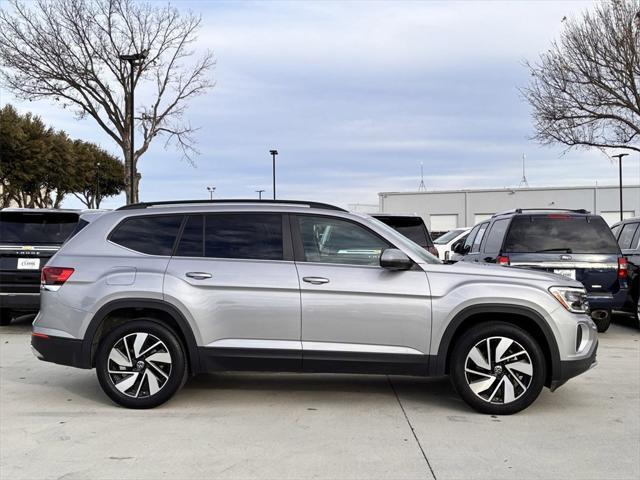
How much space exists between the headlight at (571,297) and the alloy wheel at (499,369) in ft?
1.77

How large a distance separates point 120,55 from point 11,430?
80.8ft

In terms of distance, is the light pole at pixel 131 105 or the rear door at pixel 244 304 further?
the light pole at pixel 131 105

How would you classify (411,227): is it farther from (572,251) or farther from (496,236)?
(572,251)

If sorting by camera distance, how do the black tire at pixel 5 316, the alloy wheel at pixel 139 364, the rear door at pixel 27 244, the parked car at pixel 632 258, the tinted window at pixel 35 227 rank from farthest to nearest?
1. the black tire at pixel 5 316
2. the parked car at pixel 632 258
3. the tinted window at pixel 35 227
4. the rear door at pixel 27 244
5. the alloy wheel at pixel 139 364

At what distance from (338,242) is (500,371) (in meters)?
1.76

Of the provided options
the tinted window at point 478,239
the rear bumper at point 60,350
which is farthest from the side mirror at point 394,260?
the tinted window at point 478,239

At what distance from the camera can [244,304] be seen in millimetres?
5031

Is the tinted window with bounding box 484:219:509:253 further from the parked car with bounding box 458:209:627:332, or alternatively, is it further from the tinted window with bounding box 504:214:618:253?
the tinted window with bounding box 504:214:618:253

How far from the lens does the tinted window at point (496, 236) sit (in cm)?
870

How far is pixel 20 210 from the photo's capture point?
8.98 m

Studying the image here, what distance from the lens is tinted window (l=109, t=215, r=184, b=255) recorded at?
534cm

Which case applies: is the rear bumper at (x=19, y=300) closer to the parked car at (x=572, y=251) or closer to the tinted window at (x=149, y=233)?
the tinted window at (x=149, y=233)

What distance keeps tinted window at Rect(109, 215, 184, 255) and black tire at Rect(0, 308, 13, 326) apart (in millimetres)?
5438

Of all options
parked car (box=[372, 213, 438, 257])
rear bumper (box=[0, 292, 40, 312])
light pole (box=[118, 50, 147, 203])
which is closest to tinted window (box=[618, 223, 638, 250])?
parked car (box=[372, 213, 438, 257])
